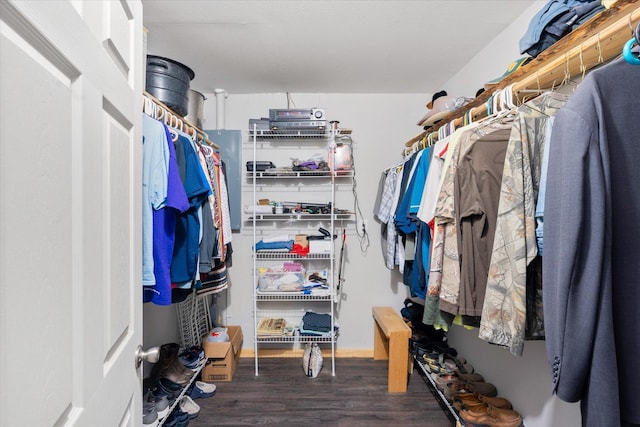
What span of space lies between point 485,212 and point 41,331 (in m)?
1.26

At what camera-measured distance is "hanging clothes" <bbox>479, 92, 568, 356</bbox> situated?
91 cm

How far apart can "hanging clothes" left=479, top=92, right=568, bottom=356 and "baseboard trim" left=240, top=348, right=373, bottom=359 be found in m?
1.87

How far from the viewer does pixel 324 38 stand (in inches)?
72.2

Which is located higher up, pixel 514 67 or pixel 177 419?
pixel 514 67

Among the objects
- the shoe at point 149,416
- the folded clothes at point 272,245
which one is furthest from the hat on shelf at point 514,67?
the shoe at point 149,416

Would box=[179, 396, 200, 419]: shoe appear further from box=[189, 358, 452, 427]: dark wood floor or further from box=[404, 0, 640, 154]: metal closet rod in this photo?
box=[404, 0, 640, 154]: metal closet rod

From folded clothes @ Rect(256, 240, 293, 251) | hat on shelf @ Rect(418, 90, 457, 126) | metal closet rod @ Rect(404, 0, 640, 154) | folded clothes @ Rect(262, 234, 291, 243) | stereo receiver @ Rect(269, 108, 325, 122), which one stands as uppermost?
stereo receiver @ Rect(269, 108, 325, 122)

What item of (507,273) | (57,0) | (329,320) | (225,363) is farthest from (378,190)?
(57,0)

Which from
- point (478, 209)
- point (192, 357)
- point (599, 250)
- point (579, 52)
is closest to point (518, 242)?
point (478, 209)

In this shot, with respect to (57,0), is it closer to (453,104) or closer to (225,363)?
(453,104)

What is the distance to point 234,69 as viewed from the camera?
223cm

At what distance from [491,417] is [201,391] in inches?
72.2

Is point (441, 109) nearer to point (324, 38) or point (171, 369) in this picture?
point (324, 38)

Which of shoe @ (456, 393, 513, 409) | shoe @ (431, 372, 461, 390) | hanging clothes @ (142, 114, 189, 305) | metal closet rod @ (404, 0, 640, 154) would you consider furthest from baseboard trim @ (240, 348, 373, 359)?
metal closet rod @ (404, 0, 640, 154)
